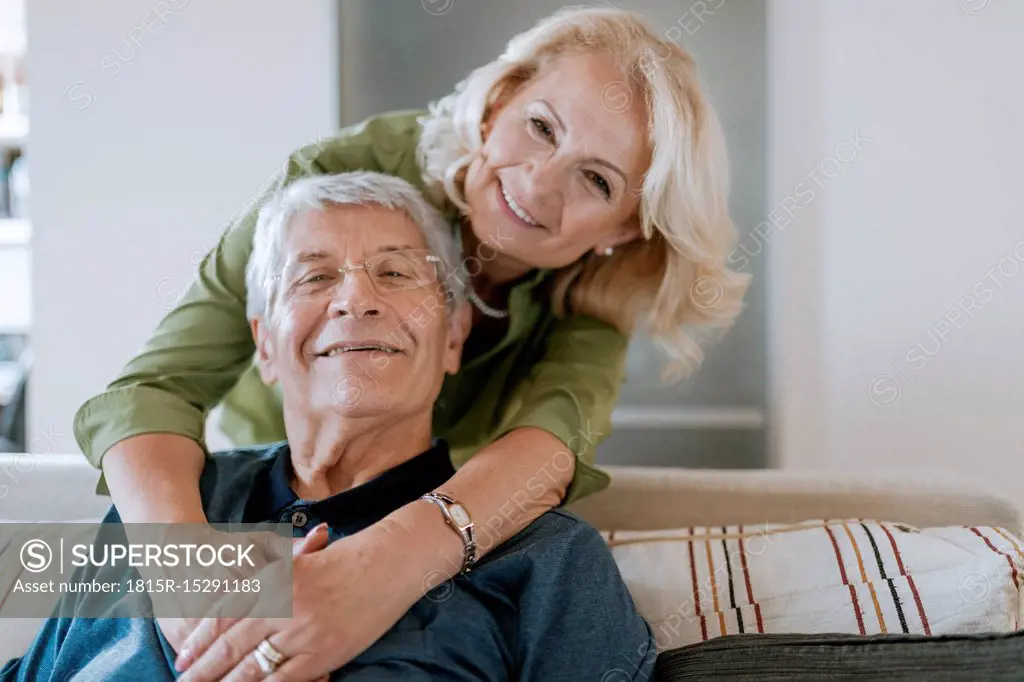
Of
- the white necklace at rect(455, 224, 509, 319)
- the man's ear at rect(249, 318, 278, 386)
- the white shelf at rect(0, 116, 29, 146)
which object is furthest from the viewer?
the white shelf at rect(0, 116, 29, 146)

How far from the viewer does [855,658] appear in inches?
42.9

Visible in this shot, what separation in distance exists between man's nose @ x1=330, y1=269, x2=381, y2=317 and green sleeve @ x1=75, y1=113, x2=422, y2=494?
0.85ft

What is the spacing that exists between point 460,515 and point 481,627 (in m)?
0.14

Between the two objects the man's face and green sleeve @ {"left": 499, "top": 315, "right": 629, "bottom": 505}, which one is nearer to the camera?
the man's face

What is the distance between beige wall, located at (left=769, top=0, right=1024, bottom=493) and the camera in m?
1.94

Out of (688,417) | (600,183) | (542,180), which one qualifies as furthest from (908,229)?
(542,180)

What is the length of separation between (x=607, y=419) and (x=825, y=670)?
0.53m

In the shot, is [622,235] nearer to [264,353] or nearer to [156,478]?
[264,353]

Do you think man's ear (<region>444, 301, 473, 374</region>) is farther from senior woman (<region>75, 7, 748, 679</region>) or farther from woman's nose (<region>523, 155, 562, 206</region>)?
woman's nose (<region>523, 155, 562, 206</region>)

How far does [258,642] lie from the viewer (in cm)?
101

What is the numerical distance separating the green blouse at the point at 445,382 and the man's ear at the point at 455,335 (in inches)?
5.1

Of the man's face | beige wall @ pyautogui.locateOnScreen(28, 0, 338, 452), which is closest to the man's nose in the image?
the man's face

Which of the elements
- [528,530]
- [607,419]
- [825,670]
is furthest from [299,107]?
[825,670]

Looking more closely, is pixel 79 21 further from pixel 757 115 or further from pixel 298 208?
pixel 757 115
